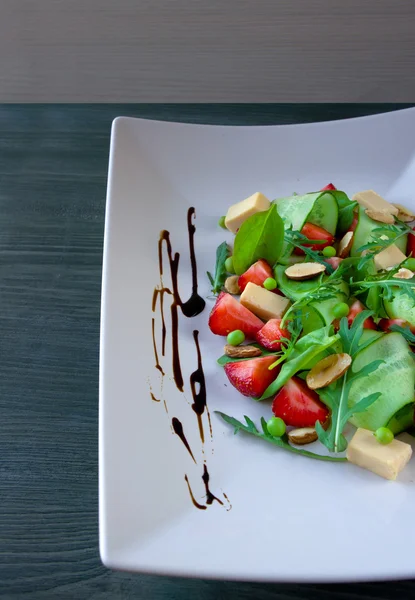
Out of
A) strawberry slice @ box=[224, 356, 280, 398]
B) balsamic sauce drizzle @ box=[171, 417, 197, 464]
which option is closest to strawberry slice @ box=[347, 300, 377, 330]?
strawberry slice @ box=[224, 356, 280, 398]

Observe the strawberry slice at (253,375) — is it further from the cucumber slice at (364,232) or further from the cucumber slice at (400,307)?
the cucumber slice at (364,232)

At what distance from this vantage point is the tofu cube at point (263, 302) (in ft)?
4.69

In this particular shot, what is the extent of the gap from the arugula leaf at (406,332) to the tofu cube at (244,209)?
1.63ft

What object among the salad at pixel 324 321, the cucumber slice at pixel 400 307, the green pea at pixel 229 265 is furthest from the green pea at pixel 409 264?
the green pea at pixel 229 265

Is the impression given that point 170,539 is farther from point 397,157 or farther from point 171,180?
point 397,157

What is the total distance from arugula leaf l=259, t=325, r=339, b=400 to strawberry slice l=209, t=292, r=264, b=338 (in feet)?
0.51

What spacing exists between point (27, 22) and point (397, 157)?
1.76 meters

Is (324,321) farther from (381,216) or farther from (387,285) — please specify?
(381,216)

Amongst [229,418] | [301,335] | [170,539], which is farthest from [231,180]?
[170,539]

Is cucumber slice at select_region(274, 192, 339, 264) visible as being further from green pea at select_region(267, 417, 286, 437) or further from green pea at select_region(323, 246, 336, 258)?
green pea at select_region(267, 417, 286, 437)

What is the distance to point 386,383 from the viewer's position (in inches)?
49.1

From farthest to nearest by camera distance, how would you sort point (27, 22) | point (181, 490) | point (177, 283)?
1. point (27, 22)
2. point (177, 283)
3. point (181, 490)

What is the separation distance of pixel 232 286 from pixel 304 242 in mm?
209

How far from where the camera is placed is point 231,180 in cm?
185
